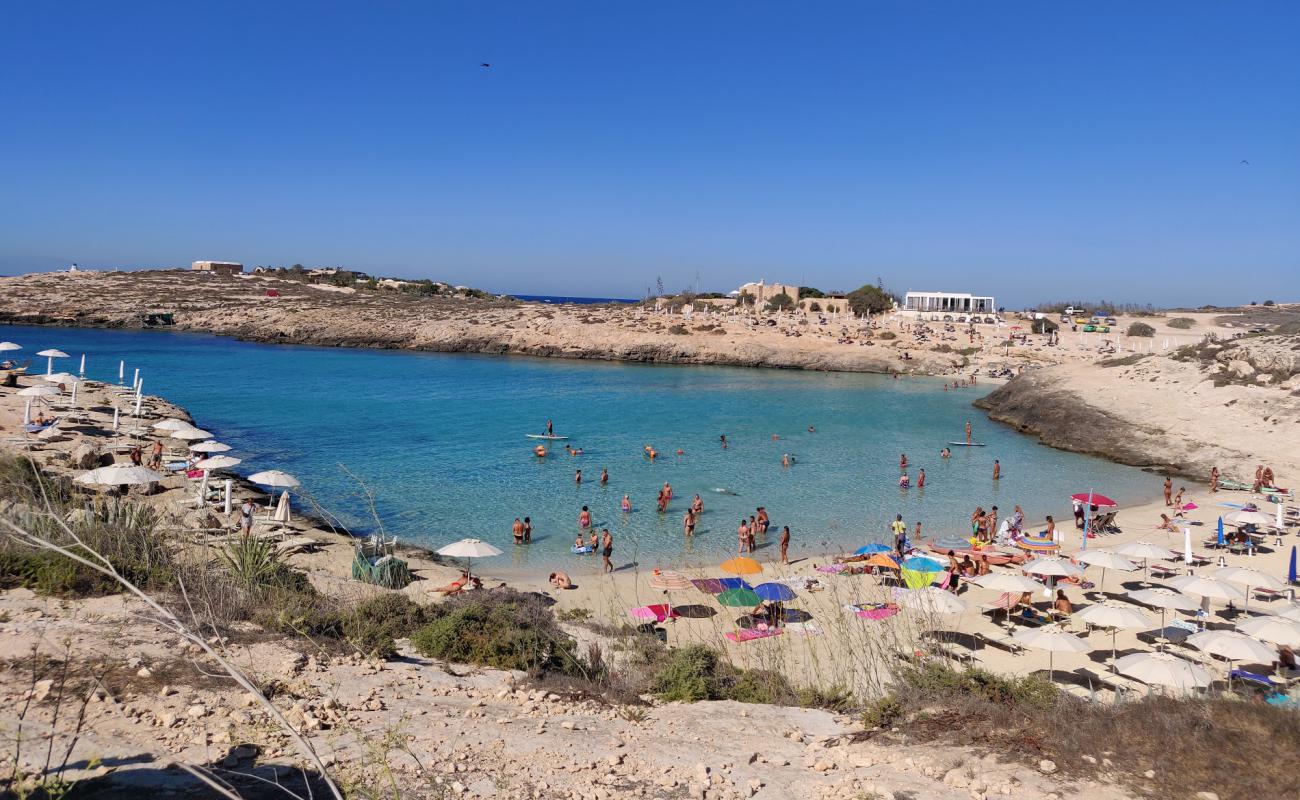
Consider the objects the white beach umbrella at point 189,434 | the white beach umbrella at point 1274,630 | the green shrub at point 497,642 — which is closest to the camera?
the green shrub at point 497,642

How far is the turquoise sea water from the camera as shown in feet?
69.9

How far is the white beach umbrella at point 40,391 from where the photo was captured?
80.4ft

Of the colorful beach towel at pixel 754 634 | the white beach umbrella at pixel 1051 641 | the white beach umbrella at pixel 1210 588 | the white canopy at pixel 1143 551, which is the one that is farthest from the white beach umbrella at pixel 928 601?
the white canopy at pixel 1143 551

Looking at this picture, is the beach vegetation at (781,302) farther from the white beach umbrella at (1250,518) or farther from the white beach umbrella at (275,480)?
the white beach umbrella at (275,480)

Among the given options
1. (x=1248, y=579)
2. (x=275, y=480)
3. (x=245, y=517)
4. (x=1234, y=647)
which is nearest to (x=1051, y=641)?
(x=1234, y=647)

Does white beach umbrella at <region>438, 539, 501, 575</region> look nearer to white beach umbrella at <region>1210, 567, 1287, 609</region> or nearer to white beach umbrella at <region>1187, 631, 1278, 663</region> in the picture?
white beach umbrella at <region>1187, 631, 1278, 663</region>

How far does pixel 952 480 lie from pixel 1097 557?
13081 mm

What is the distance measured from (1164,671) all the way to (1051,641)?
1.54 m

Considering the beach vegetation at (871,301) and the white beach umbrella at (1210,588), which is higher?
the beach vegetation at (871,301)

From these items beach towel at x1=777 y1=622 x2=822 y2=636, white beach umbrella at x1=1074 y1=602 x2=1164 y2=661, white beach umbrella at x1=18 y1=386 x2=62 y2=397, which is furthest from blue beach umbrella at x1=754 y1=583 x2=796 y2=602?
white beach umbrella at x1=18 y1=386 x2=62 y2=397

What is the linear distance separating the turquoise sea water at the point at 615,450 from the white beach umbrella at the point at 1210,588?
Result: 7.94 meters

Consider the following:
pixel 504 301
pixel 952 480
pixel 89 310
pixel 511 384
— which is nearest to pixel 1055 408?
pixel 952 480

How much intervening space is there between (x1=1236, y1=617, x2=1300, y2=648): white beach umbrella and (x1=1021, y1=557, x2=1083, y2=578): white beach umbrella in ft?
10.7

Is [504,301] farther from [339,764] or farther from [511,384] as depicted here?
[339,764]
